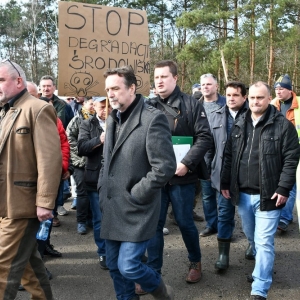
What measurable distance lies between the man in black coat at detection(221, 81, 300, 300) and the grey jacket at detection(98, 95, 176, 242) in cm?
102

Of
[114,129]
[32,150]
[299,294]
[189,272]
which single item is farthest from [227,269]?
[32,150]

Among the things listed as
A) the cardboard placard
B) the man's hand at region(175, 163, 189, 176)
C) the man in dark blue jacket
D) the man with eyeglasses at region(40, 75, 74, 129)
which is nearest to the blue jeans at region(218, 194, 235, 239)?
the man in dark blue jacket

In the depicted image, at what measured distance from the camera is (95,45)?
397 centimetres

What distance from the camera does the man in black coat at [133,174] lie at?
2.74m

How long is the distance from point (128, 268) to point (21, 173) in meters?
1.02

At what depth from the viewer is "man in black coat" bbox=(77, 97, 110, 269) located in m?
4.09

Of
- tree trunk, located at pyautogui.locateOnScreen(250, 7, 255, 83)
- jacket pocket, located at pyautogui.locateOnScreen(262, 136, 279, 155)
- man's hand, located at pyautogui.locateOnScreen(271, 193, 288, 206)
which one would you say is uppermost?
tree trunk, located at pyautogui.locateOnScreen(250, 7, 255, 83)

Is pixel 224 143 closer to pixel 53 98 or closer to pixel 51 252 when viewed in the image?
pixel 51 252

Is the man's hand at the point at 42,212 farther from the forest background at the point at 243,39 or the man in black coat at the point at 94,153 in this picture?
the forest background at the point at 243,39

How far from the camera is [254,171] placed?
3.47 meters

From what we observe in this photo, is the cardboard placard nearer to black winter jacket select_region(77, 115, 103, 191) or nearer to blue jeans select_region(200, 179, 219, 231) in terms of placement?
black winter jacket select_region(77, 115, 103, 191)

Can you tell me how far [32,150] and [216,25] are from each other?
762 inches

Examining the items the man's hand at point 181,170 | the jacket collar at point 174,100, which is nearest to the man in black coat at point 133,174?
the man's hand at point 181,170

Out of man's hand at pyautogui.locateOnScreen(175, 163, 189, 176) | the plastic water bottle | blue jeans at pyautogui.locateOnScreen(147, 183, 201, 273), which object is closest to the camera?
man's hand at pyautogui.locateOnScreen(175, 163, 189, 176)
